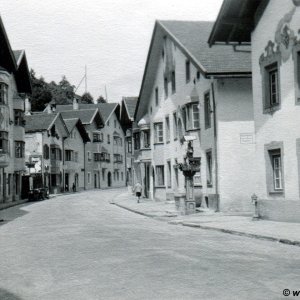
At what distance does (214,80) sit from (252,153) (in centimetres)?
370

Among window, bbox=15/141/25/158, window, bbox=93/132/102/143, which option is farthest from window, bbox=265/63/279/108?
window, bbox=93/132/102/143

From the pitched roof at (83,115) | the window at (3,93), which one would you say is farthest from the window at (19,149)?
the pitched roof at (83,115)

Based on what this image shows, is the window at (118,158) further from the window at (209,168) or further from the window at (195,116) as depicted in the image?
the window at (209,168)

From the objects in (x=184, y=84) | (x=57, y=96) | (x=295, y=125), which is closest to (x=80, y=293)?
(x=295, y=125)

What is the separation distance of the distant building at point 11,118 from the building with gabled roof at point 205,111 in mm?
11263

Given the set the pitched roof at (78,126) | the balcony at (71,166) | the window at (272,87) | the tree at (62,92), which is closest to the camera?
the window at (272,87)

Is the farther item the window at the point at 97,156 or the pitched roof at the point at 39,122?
the window at the point at 97,156

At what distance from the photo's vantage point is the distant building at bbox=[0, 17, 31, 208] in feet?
136

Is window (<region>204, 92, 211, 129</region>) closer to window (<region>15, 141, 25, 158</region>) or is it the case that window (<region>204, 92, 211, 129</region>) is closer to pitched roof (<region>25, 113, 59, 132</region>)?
window (<region>15, 141, 25, 158</region>)

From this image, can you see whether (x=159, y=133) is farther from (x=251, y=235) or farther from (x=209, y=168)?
(x=251, y=235)

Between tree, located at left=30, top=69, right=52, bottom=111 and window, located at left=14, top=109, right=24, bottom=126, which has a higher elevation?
tree, located at left=30, top=69, right=52, bottom=111

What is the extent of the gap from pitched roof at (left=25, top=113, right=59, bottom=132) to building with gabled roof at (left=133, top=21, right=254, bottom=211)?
25113mm

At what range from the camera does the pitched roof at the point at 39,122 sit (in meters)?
59.7

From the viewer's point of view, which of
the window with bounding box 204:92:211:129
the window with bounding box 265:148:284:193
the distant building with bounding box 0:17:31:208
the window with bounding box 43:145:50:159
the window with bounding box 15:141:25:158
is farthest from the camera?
the window with bounding box 43:145:50:159
